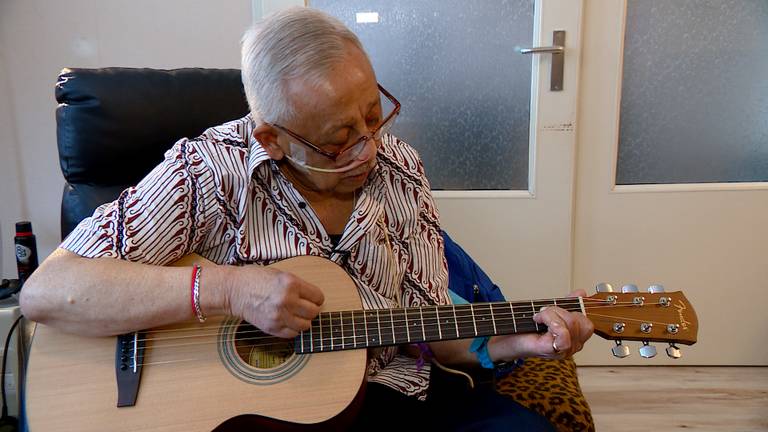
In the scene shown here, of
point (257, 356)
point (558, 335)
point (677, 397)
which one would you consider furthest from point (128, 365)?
point (677, 397)

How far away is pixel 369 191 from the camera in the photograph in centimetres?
110

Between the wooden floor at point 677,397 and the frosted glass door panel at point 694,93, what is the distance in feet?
2.46

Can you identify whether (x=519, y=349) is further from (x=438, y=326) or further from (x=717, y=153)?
(x=717, y=153)

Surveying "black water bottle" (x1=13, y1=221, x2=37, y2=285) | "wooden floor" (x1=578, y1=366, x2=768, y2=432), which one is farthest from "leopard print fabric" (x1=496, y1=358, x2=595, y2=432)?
"black water bottle" (x1=13, y1=221, x2=37, y2=285)

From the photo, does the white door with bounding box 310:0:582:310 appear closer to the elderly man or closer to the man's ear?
→ the elderly man

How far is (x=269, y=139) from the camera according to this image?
1.00m

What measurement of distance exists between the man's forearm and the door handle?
58.6 inches

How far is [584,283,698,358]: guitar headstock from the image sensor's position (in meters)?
0.96

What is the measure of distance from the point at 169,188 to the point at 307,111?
0.88 feet

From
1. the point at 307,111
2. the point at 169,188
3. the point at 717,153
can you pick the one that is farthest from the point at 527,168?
the point at 169,188

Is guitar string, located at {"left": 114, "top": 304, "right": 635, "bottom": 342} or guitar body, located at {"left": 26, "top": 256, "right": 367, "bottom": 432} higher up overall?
guitar string, located at {"left": 114, "top": 304, "right": 635, "bottom": 342}

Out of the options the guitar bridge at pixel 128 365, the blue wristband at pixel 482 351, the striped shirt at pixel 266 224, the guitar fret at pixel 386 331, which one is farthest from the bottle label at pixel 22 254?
the blue wristband at pixel 482 351

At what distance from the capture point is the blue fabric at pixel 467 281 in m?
1.28

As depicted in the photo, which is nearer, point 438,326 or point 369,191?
point 438,326
